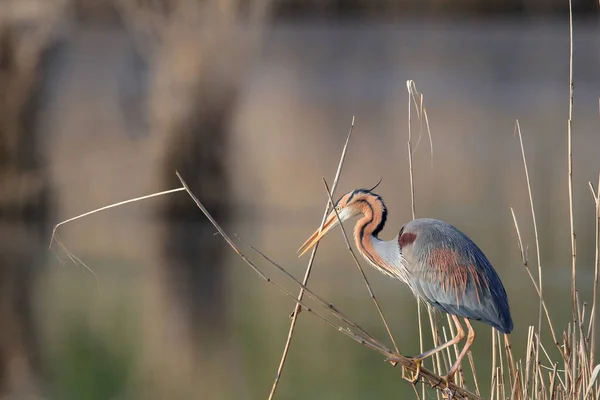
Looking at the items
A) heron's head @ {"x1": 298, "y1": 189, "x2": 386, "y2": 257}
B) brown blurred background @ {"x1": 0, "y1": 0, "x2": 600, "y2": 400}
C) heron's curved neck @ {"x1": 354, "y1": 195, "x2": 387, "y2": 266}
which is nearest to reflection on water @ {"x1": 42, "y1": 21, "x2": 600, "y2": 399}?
Answer: brown blurred background @ {"x1": 0, "y1": 0, "x2": 600, "y2": 400}

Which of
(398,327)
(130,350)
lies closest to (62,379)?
(130,350)

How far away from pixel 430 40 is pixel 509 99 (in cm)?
→ 144

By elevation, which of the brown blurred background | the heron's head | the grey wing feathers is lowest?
the brown blurred background

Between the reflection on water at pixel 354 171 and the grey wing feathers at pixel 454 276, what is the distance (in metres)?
2.04

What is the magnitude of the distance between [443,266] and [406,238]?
0.15 metres

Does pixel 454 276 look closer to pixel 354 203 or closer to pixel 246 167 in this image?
pixel 354 203

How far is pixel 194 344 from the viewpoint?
19.9ft

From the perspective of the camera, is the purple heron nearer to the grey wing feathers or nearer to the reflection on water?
the grey wing feathers

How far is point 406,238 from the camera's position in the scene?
10.3 ft

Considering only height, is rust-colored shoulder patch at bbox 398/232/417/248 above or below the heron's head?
below

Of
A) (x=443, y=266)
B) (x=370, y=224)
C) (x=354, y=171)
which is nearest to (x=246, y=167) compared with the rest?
(x=354, y=171)

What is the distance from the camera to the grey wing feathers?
2992 mm

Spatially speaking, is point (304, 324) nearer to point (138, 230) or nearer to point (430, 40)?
point (138, 230)

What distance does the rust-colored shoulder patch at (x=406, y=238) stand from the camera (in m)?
3.12
